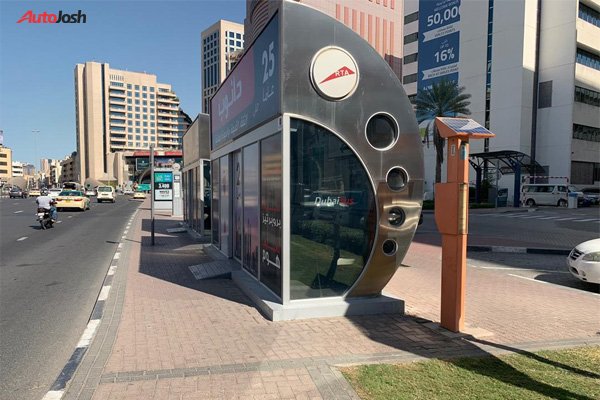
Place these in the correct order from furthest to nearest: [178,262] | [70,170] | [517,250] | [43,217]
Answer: [70,170], [43,217], [517,250], [178,262]

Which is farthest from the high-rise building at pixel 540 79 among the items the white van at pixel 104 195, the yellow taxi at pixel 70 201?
the white van at pixel 104 195

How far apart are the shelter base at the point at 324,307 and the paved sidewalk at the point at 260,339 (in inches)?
4.9

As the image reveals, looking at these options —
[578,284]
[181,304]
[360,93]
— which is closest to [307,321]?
[181,304]

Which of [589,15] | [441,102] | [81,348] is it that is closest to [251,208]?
[81,348]

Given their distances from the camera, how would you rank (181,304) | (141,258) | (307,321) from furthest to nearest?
(141,258)
(181,304)
(307,321)

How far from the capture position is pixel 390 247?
5816 millimetres

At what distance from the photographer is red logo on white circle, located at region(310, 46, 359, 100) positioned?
17.7 feet

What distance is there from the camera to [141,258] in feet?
34.8

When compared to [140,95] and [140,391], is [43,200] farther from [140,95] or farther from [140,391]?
[140,95]

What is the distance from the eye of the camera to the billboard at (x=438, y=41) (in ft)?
171

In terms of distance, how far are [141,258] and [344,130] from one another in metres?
7.11

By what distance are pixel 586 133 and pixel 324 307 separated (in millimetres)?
51494

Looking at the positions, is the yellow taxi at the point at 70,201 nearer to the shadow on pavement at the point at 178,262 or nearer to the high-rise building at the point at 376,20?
the shadow on pavement at the point at 178,262

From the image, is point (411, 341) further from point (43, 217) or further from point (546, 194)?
point (546, 194)
